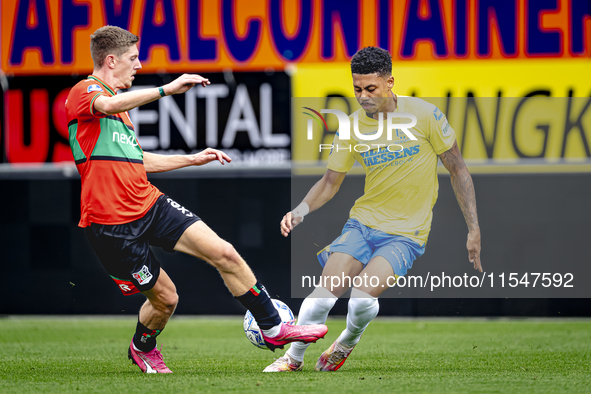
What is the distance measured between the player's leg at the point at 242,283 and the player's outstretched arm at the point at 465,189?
1.22 metres

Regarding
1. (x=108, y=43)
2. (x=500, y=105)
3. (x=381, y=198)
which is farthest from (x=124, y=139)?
(x=500, y=105)

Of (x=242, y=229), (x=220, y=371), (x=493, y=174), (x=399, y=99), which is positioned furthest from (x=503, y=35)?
(x=220, y=371)

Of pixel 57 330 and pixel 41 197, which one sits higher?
pixel 41 197

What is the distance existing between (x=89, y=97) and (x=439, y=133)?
2.08 m

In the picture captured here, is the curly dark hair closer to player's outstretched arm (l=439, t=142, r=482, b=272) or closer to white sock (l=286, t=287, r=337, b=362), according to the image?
player's outstretched arm (l=439, t=142, r=482, b=272)

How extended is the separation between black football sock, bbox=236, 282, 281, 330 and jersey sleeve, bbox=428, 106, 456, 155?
4.71 feet

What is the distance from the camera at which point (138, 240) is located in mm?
4180

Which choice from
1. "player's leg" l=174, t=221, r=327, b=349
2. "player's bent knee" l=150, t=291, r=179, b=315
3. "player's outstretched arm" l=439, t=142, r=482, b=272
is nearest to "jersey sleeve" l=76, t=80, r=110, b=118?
"player's leg" l=174, t=221, r=327, b=349

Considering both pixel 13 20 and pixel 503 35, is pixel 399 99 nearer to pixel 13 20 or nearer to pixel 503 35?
pixel 503 35

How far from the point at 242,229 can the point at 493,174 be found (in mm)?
2743

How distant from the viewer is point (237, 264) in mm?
4195

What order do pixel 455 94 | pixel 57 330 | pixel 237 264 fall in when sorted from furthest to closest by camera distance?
pixel 455 94 < pixel 57 330 < pixel 237 264

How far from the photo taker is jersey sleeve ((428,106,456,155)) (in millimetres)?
4664

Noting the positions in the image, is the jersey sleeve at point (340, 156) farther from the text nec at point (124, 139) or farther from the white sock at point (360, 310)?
the text nec at point (124, 139)
